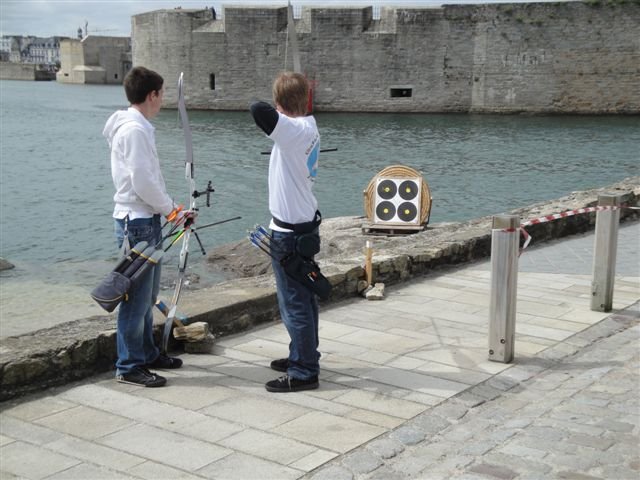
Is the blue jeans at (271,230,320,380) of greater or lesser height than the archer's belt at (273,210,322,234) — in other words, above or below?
below

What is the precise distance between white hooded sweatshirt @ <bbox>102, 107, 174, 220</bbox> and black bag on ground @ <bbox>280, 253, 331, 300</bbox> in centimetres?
67

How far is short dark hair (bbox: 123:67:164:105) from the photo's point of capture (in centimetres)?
444

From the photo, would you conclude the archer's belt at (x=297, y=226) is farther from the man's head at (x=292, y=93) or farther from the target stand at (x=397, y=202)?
the target stand at (x=397, y=202)

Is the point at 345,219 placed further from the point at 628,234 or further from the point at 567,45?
the point at 567,45

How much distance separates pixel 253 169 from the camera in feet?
82.9

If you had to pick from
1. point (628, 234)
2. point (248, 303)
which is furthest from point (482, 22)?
point (248, 303)

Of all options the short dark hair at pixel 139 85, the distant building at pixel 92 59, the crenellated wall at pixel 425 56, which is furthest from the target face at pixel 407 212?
the distant building at pixel 92 59

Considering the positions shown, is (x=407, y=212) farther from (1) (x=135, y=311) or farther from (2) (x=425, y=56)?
(2) (x=425, y=56)

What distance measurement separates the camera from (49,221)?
18.3 metres

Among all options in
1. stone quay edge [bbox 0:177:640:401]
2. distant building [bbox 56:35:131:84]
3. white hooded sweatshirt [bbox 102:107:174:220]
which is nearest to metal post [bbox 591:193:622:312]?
stone quay edge [bbox 0:177:640:401]

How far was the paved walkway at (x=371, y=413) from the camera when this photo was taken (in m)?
3.58

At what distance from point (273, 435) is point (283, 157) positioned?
136 centimetres

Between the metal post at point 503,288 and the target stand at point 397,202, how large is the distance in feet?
21.3

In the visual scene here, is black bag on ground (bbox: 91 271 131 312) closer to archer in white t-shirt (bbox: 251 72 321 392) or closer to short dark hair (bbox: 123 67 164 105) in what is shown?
archer in white t-shirt (bbox: 251 72 321 392)
